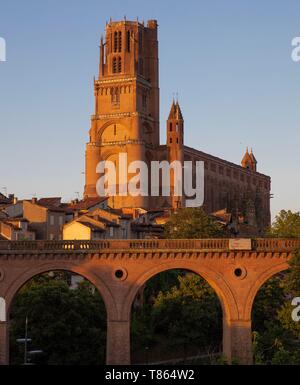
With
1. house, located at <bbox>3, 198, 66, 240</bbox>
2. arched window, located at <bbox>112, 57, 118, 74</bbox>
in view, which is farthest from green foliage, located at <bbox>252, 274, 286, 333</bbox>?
arched window, located at <bbox>112, 57, 118, 74</bbox>

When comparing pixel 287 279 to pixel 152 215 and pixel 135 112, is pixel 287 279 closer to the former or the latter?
pixel 152 215

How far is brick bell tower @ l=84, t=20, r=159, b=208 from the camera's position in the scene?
138375 mm

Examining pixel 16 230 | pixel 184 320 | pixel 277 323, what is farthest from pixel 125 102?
pixel 277 323

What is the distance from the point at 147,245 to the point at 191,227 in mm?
34106

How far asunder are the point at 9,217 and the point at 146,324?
101 feet

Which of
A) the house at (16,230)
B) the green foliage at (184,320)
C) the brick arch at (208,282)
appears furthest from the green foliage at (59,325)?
the house at (16,230)

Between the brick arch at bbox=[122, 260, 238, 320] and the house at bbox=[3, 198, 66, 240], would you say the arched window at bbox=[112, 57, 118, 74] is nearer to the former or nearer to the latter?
the house at bbox=[3, 198, 66, 240]

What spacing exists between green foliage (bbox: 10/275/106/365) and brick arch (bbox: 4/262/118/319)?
452 centimetres

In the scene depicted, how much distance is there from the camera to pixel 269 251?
5675cm

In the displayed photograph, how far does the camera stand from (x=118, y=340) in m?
58.3

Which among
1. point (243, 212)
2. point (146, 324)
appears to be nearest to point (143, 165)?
point (243, 212)

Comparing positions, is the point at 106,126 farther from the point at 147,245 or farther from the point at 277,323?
the point at 147,245

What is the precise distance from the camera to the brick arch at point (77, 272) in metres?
58.2

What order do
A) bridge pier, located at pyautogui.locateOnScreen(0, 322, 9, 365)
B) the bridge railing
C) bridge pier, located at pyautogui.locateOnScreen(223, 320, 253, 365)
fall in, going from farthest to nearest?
bridge pier, located at pyautogui.locateOnScreen(0, 322, 9, 365) → the bridge railing → bridge pier, located at pyautogui.locateOnScreen(223, 320, 253, 365)
